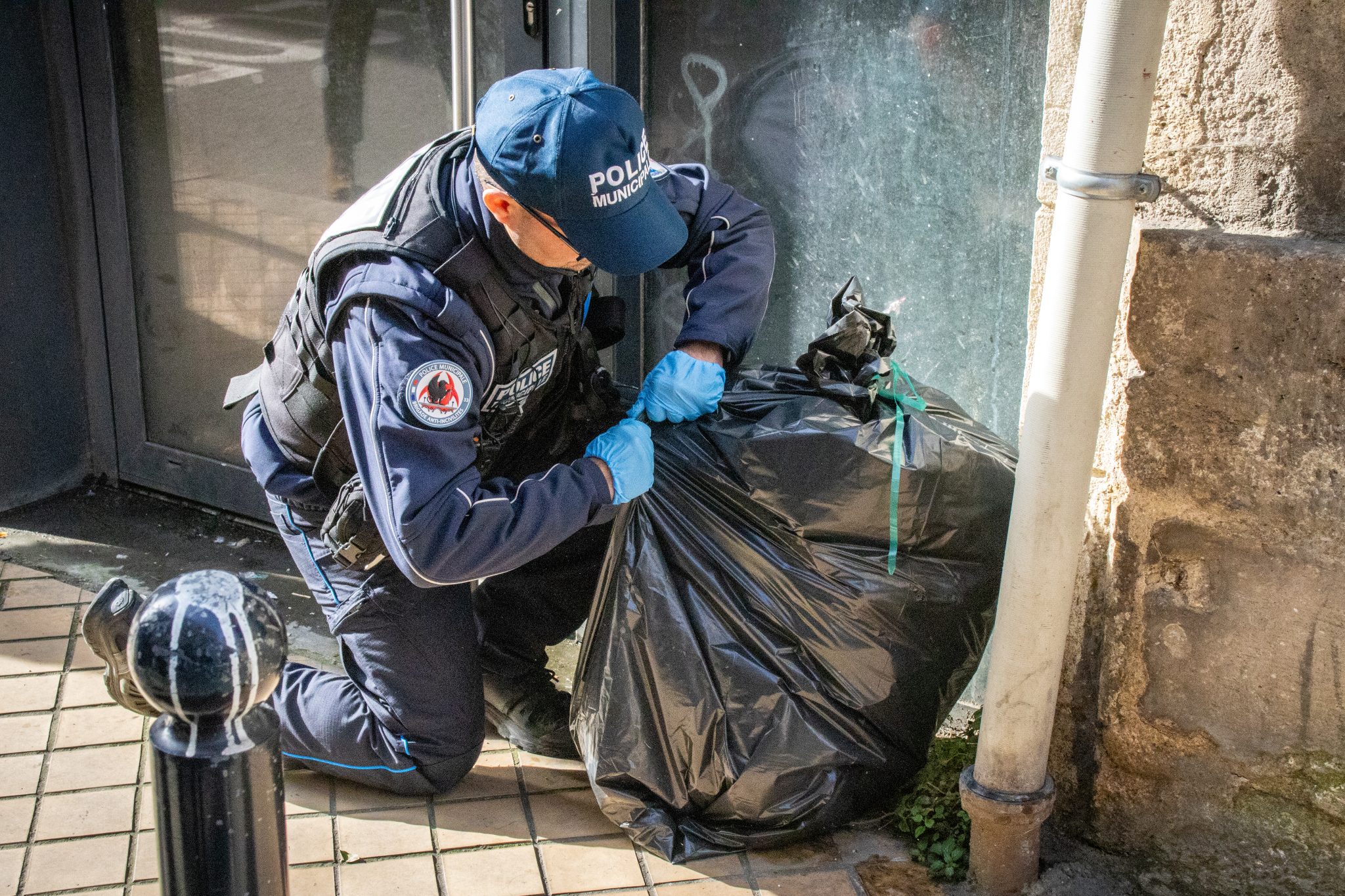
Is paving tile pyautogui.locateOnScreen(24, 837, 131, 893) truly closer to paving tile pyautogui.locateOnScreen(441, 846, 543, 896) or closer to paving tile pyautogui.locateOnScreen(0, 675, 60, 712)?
paving tile pyautogui.locateOnScreen(441, 846, 543, 896)

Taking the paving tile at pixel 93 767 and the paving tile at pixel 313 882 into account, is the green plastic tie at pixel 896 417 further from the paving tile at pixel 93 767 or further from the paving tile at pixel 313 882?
the paving tile at pixel 93 767

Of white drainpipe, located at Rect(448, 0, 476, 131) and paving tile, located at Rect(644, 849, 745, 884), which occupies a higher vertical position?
white drainpipe, located at Rect(448, 0, 476, 131)

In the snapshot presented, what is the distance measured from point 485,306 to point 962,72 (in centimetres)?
113

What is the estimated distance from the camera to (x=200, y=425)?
382 cm

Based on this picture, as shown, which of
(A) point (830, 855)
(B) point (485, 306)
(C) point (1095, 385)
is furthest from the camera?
(A) point (830, 855)

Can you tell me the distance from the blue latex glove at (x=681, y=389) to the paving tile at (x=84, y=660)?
1530mm

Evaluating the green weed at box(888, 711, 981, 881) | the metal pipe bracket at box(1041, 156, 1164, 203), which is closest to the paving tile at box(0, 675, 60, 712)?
the green weed at box(888, 711, 981, 881)

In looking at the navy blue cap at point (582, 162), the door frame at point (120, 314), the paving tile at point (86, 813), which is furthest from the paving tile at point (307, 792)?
the door frame at point (120, 314)

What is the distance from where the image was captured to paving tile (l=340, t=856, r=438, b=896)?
7.04 feet

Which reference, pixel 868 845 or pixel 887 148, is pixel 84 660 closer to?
pixel 868 845

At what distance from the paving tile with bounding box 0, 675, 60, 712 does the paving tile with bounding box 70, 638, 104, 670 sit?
6cm

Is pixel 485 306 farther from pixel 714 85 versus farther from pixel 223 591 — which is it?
pixel 714 85

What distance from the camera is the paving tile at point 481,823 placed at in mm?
2295

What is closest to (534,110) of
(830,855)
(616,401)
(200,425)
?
(616,401)
